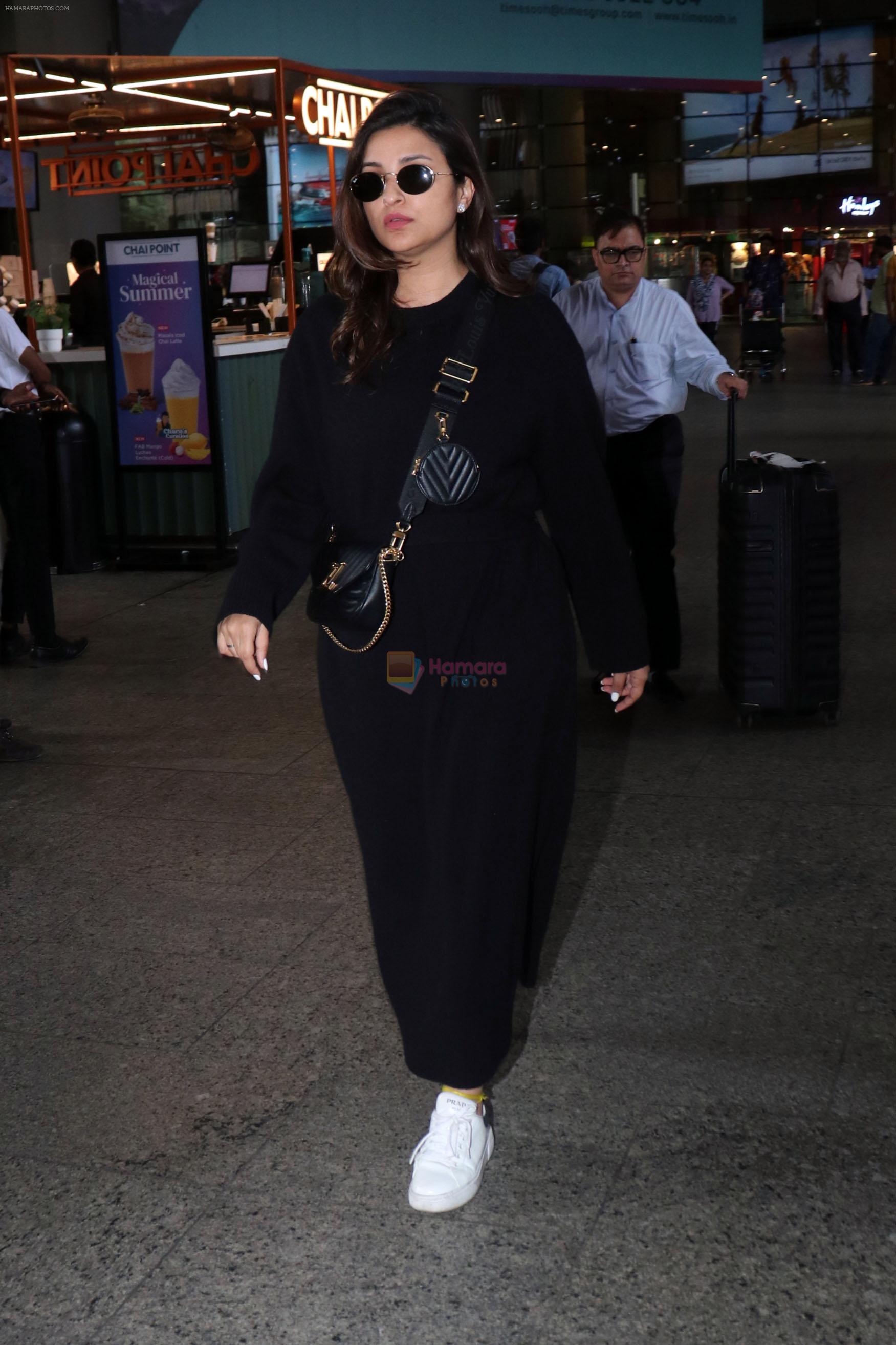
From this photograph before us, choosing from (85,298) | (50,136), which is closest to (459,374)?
(85,298)

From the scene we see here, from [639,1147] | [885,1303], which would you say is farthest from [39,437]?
[885,1303]

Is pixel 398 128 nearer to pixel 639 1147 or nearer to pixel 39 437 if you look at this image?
pixel 639 1147

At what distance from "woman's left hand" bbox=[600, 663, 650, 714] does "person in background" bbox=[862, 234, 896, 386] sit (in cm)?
1594

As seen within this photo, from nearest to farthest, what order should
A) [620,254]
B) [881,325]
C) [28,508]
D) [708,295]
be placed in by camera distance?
[620,254] < [28,508] < [881,325] < [708,295]

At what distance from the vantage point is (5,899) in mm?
4254

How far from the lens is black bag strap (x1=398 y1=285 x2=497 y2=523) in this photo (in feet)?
8.11

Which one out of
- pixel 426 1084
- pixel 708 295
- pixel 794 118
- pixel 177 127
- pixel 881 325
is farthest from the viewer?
pixel 794 118

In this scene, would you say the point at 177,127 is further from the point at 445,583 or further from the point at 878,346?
the point at 445,583

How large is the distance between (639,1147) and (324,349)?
1634 millimetres

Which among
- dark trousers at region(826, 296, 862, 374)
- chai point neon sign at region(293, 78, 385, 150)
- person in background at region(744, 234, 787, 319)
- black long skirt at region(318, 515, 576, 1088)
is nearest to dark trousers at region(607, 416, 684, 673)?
black long skirt at region(318, 515, 576, 1088)

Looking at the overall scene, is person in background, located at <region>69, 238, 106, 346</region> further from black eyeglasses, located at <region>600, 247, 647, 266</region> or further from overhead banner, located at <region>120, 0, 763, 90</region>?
black eyeglasses, located at <region>600, 247, 647, 266</region>

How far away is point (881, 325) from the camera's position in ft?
60.6

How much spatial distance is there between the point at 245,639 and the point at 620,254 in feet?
11.4

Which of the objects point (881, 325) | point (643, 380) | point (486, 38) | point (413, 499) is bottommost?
point (413, 499)
